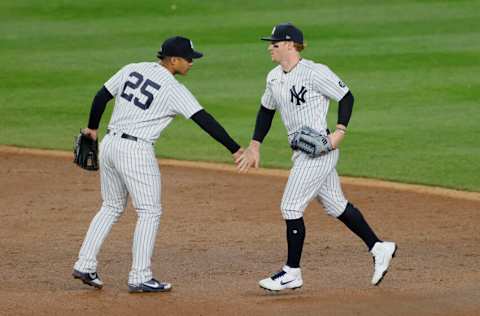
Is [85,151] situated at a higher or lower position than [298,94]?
lower

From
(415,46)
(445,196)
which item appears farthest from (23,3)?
(445,196)

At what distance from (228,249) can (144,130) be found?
1.78m

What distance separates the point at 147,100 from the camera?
752cm

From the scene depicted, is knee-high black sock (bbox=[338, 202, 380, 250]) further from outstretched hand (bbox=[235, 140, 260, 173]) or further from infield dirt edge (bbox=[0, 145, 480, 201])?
infield dirt edge (bbox=[0, 145, 480, 201])

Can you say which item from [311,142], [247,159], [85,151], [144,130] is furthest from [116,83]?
[311,142]

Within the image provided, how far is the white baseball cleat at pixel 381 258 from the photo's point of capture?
7.77 metres

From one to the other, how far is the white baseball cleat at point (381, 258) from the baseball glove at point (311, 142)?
81cm

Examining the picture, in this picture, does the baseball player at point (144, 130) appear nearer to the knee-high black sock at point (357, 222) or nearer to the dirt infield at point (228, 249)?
the dirt infield at point (228, 249)

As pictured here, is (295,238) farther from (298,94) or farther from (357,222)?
(298,94)

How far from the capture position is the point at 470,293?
7582 millimetres

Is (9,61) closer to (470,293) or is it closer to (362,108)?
(362,108)

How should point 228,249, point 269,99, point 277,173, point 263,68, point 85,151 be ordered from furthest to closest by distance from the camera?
point 263,68 → point 277,173 → point 228,249 → point 85,151 → point 269,99

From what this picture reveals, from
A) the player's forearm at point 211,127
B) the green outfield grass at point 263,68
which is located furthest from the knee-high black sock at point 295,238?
the green outfield grass at point 263,68

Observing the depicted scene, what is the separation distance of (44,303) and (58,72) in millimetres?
9976
